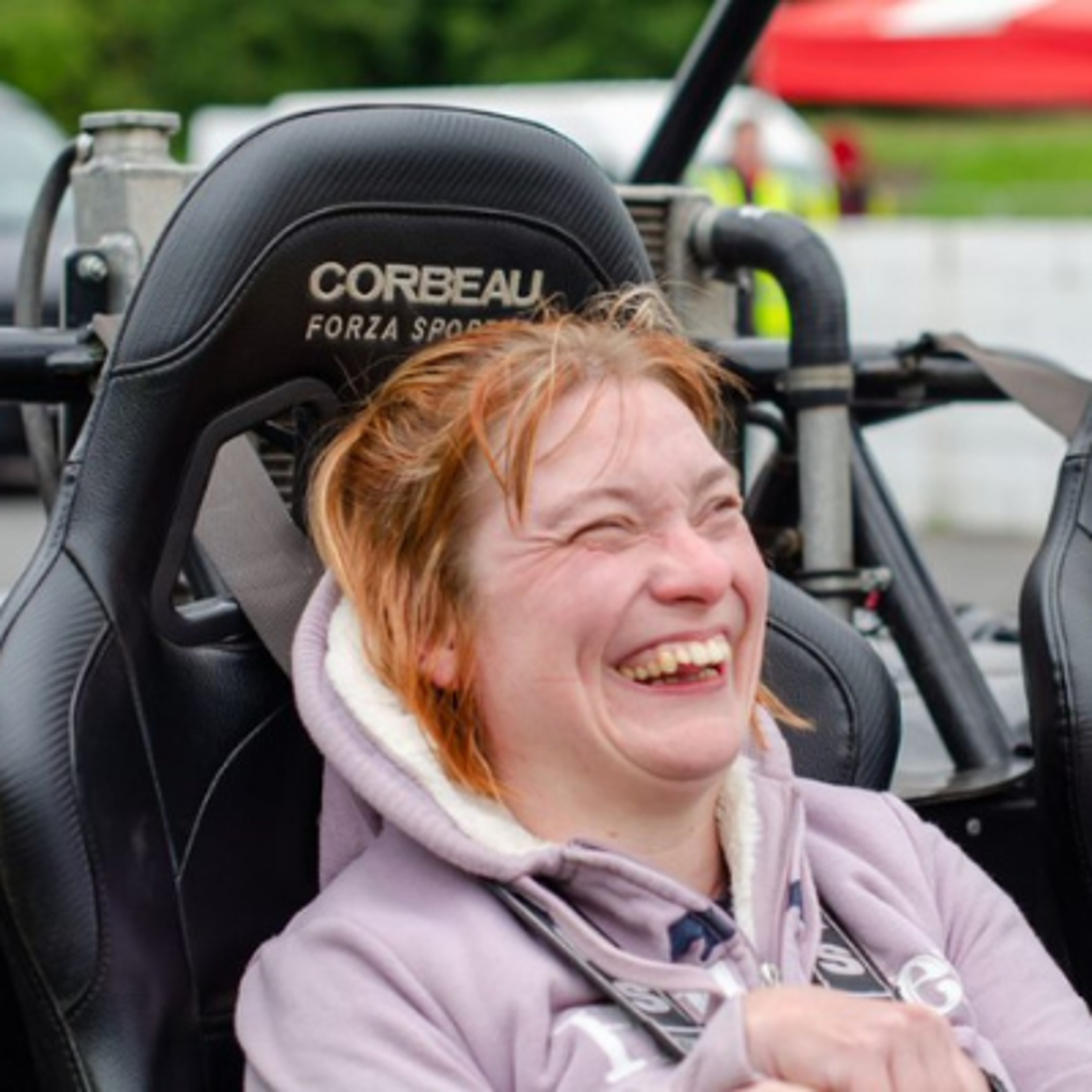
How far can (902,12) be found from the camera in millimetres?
13297

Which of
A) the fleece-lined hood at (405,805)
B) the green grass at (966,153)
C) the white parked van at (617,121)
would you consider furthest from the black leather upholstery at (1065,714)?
the green grass at (966,153)

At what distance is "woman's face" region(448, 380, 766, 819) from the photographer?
2.03 meters

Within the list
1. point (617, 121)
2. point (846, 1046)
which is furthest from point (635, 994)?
point (617, 121)

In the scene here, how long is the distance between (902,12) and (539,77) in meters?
19.2

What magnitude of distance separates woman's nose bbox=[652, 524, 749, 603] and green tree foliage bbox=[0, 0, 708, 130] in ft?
101

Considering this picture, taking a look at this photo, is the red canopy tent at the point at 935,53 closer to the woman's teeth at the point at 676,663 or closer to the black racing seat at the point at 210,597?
the black racing seat at the point at 210,597

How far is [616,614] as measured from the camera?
6.64ft

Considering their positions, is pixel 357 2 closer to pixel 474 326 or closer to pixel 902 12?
pixel 902 12

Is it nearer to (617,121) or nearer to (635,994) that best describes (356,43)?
(617,121)

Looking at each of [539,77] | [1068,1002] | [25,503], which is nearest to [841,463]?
[1068,1002]

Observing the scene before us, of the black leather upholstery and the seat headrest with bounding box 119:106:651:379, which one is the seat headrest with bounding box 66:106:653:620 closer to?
the seat headrest with bounding box 119:106:651:379

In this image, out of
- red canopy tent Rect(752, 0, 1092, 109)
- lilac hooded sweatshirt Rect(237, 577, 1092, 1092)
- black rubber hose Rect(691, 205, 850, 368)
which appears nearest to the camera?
lilac hooded sweatshirt Rect(237, 577, 1092, 1092)

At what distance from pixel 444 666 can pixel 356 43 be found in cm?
3206

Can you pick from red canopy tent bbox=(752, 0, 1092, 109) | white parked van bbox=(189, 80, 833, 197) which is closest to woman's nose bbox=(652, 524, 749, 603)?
red canopy tent bbox=(752, 0, 1092, 109)
